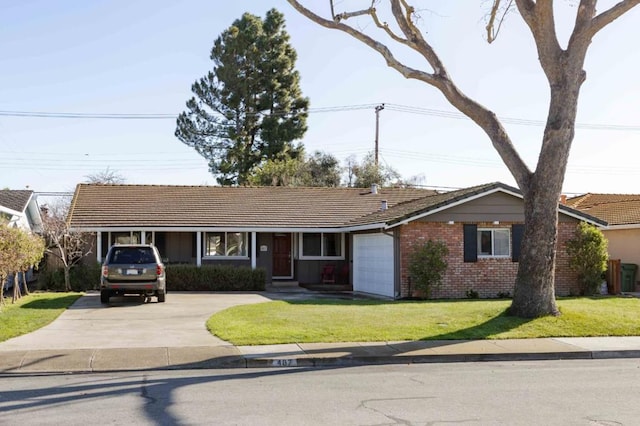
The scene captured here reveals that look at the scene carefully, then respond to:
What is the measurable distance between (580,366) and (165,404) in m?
7.03

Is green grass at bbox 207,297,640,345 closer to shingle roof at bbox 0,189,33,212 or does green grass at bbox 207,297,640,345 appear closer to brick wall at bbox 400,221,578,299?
brick wall at bbox 400,221,578,299

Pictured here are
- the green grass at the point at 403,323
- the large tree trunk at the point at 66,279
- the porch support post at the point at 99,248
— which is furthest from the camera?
the porch support post at the point at 99,248

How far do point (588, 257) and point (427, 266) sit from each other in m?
5.71

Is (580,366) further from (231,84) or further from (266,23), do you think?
(266,23)

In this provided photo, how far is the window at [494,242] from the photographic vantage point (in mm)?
23281

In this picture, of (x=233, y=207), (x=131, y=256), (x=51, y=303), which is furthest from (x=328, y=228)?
(x=51, y=303)

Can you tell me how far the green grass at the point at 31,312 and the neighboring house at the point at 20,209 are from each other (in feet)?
14.2

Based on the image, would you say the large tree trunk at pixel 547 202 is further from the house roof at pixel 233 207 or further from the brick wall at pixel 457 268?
the house roof at pixel 233 207

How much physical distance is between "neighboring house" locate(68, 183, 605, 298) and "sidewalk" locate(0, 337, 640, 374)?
935 centimetres

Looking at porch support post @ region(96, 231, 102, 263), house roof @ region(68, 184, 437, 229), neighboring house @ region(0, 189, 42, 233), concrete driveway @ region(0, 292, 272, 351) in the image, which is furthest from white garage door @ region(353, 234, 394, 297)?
neighboring house @ region(0, 189, 42, 233)

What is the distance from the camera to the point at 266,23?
52500mm

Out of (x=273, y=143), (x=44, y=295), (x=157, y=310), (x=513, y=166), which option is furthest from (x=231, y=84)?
(x=513, y=166)

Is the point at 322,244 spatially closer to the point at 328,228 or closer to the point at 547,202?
the point at 328,228

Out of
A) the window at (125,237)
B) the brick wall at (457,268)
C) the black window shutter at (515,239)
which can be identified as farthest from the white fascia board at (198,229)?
the black window shutter at (515,239)
